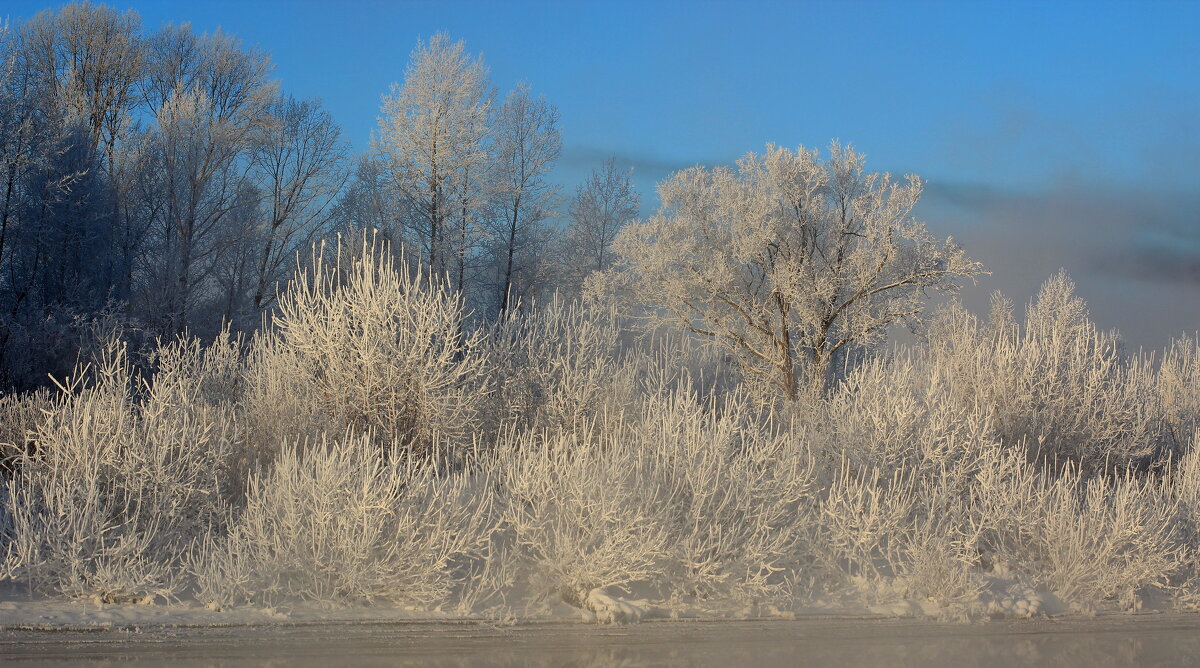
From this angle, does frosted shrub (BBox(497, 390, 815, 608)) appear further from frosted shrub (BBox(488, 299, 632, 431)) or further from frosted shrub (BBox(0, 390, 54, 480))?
frosted shrub (BBox(0, 390, 54, 480))

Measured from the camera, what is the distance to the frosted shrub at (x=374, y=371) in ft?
30.1

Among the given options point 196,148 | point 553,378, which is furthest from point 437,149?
point 553,378

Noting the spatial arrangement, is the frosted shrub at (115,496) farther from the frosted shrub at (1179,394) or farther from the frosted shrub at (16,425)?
the frosted shrub at (1179,394)

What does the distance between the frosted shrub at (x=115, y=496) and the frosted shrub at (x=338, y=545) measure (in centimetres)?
42

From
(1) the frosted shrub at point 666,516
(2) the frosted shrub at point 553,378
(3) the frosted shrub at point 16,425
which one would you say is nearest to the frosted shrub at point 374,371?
(2) the frosted shrub at point 553,378

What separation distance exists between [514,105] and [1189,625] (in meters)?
25.1

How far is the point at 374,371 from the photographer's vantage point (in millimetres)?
9188

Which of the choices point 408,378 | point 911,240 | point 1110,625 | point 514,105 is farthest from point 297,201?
point 1110,625

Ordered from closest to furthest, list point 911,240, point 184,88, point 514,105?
1. point 911,240
2. point 184,88
3. point 514,105

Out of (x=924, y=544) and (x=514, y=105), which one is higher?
(x=514, y=105)

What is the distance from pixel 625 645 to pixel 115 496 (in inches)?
160

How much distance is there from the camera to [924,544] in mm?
7262

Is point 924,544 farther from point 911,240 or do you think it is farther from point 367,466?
point 911,240

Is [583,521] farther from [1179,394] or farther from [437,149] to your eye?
[437,149]
